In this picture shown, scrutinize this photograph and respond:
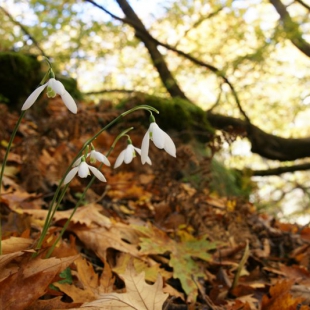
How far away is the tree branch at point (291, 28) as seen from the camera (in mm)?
4852

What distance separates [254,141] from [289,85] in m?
1.35

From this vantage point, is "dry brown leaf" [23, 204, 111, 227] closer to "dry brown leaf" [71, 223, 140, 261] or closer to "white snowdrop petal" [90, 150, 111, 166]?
"dry brown leaf" [71, 223, 140, 261]

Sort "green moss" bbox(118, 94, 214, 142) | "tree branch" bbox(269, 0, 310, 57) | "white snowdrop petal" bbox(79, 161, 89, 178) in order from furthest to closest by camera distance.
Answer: "tree branch" bbox(269, 0, 310, 57)
"green moss" bbox(118, 94, 214, 142)
"white snowdrop petal" bbox(79, 161, 89, 178)

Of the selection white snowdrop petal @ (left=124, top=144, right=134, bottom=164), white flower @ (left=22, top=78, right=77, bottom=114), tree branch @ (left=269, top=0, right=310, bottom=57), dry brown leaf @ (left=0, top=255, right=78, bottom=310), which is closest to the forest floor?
dry brown leaf @ (left=0, top=255, right=78, bottom=310)

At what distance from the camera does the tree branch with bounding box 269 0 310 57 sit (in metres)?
4.85

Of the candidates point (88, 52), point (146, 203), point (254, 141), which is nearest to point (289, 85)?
point (254, 141)

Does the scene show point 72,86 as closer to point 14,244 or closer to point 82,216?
point 82,216

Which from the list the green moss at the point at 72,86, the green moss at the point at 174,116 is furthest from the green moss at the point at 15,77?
the green moss at the point at 174,116

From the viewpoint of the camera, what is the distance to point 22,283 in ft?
3.78

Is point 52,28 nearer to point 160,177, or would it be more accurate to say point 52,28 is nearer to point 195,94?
point 160,177

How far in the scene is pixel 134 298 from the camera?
53.3 inches

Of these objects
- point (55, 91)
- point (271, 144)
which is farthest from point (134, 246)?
point (271, 144)

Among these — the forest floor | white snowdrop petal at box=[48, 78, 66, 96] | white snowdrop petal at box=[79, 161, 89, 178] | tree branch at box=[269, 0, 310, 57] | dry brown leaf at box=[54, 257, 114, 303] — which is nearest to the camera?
white snowdrop petal at box=[48, 78, 66, 96]

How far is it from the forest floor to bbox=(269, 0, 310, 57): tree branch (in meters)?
2.80
